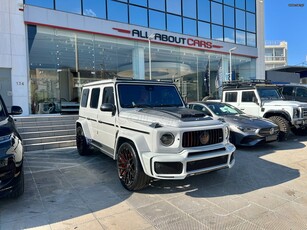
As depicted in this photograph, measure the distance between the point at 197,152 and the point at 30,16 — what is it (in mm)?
12782

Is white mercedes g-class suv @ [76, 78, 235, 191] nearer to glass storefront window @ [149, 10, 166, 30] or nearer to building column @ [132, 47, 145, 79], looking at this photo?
building column @ [132, 47, 145, 79]

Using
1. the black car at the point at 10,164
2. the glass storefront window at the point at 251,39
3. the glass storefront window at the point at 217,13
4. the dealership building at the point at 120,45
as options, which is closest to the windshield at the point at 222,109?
the black car at the point at 10,164

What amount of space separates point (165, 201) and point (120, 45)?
47.0ft

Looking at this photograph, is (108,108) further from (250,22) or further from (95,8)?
(250,22)

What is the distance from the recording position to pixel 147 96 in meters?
5.38

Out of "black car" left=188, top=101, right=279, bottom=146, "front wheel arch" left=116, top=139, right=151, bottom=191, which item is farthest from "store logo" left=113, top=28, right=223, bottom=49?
"front wheel arch" left=116, top=139, right=151, bottom=191

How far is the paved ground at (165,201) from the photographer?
339 centimetres

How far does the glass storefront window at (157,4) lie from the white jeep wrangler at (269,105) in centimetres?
956

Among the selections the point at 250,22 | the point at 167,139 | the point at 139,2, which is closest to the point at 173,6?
the point at 139,2

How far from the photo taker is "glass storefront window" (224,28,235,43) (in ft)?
70.8

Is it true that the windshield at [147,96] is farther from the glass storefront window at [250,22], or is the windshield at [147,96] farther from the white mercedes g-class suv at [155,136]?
the glass storefront window at [250,22]

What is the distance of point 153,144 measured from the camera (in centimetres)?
396

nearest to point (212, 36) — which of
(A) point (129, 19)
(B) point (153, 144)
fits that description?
(A) point (129, 19)

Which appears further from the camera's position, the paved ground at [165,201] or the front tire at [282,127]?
the front tire at [282,127]
